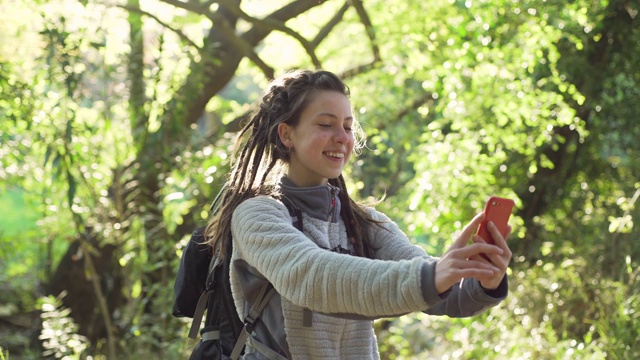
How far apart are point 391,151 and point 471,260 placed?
6153 mm

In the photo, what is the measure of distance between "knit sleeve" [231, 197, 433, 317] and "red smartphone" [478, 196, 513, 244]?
0.52 ft

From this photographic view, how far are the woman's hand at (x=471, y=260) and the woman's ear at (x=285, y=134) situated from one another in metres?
0.72

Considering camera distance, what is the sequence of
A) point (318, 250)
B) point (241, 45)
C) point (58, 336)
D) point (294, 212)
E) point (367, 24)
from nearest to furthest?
point (318, 250) → point (294, 212) → point (58, 336) → point (241, 45) → point (367, 24)

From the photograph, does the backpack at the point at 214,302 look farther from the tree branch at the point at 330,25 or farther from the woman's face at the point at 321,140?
the tree branch at the point at 330,25

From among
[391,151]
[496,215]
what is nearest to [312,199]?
[496,215]

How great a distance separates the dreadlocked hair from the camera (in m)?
2.45

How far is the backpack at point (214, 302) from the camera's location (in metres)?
2.30

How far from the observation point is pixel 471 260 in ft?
6.06

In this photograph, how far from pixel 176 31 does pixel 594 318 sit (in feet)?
11.8

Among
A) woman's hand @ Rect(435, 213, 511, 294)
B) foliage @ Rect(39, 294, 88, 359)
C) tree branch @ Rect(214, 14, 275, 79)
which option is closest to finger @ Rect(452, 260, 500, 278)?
woman's hand @ Rect(435, 213, 511, 294)

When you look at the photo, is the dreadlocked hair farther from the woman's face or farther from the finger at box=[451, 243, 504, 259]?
the finger at box=[451, 243, 504, 259]

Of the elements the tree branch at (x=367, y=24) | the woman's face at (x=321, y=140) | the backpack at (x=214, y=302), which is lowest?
the backpack at (x=214, y=302)

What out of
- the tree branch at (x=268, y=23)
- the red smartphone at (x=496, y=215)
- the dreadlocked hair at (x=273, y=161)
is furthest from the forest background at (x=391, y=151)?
the red smartphone at (x=496, y=215)

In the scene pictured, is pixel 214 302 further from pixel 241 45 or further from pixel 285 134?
pixel 241 45
